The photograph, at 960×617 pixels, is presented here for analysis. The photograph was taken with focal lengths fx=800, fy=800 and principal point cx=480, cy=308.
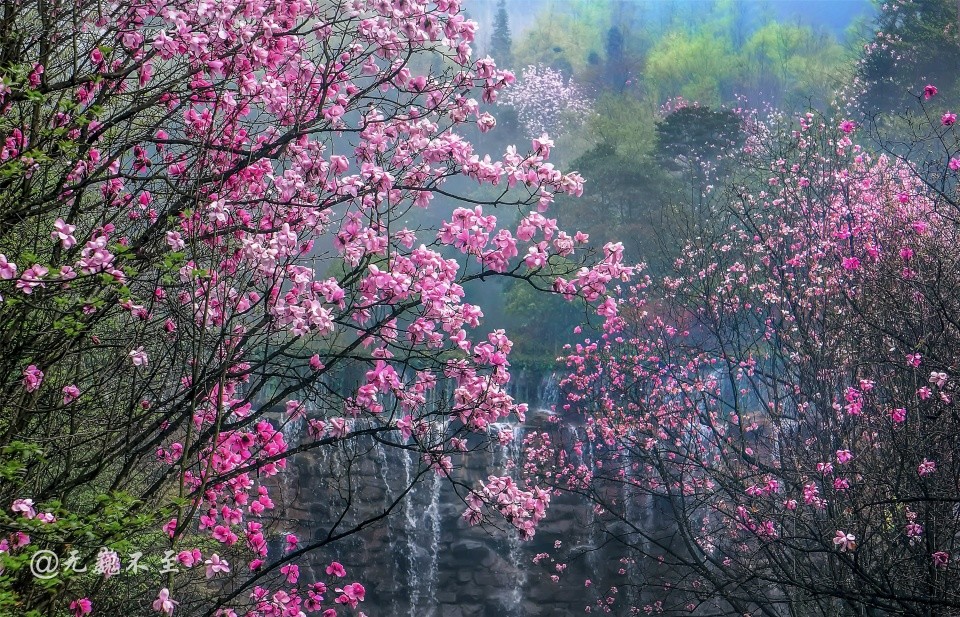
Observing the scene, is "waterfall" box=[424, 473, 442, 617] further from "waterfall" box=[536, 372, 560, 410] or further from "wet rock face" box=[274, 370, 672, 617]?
"waterfall" box=[536, 372, 560, 410]

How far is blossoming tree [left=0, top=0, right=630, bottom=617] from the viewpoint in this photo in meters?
4.80

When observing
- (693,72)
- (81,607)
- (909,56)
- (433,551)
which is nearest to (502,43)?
(693,72)

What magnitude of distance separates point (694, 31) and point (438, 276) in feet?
185

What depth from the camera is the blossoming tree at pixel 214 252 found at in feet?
15.7

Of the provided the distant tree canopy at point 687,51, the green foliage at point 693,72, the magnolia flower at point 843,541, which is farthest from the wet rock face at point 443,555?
the green foliage at point 693,72

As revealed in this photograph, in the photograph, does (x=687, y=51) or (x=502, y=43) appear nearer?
(x=687, y=51)

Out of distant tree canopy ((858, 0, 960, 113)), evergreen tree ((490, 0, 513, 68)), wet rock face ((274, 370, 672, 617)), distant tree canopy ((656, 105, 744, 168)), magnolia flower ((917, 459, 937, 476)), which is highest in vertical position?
evergreen tree ((490, 0, 513, 68))

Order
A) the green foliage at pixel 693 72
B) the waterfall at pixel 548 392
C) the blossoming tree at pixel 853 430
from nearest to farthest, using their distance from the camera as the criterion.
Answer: the blossoming tree at pixel 853 430, the waterfall at pixel 548 392, the green foliage at pixel 693 72

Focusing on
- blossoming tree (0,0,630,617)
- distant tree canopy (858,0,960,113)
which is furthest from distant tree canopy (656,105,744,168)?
blossoming tree (0,0,630,617)

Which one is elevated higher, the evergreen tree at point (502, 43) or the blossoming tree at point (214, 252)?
the evergreen tree at point (502, 43)

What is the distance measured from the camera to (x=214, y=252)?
4.62 meters

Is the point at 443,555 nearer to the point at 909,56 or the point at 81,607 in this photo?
the point at 81,607

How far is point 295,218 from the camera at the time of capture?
5.90 meters

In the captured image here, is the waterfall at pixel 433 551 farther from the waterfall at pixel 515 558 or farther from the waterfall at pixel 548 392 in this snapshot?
the waterfall at pixel 548 392
